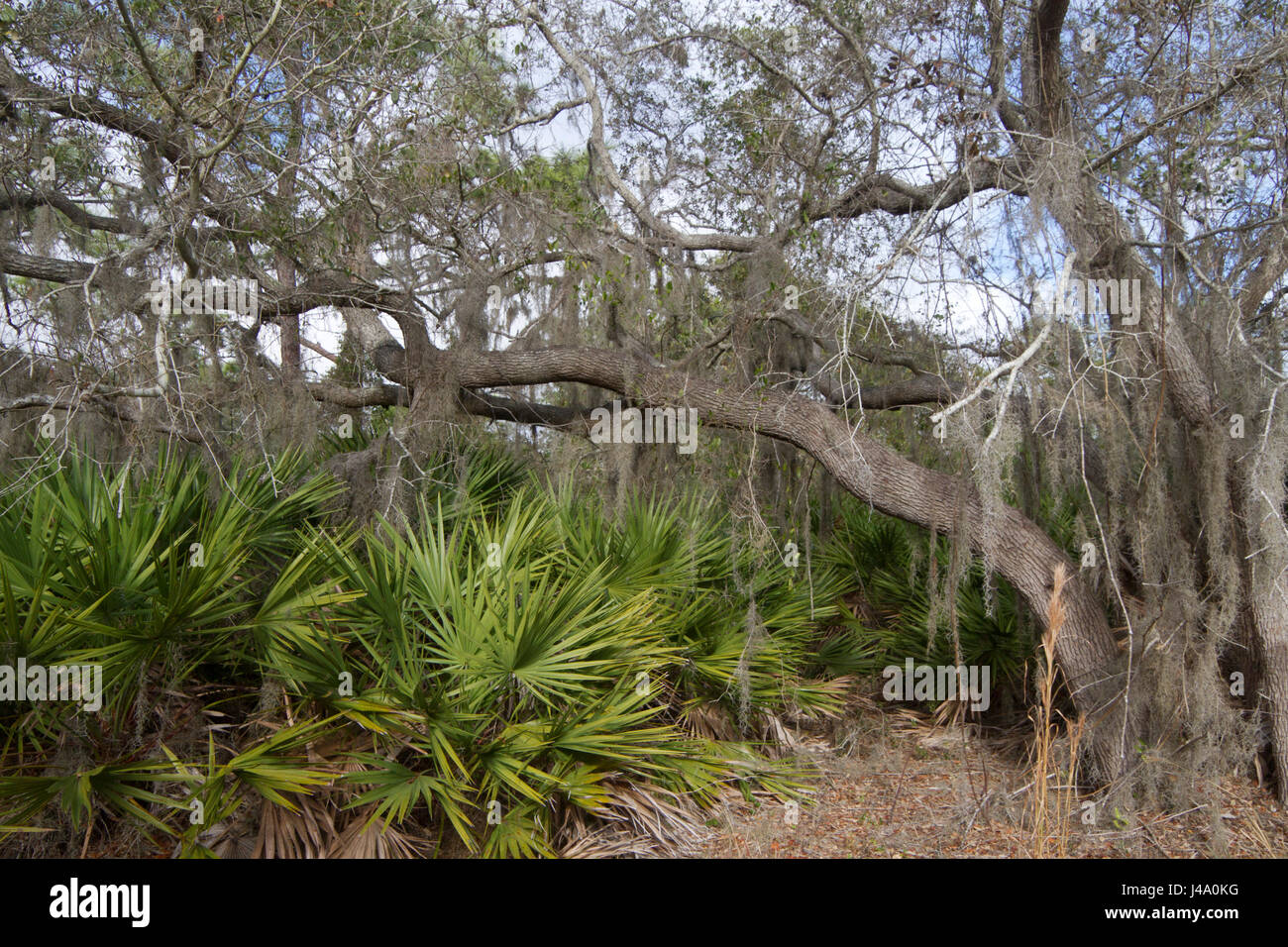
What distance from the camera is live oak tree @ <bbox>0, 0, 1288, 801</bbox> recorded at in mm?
5648

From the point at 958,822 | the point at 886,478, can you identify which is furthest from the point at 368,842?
the point at 886,478

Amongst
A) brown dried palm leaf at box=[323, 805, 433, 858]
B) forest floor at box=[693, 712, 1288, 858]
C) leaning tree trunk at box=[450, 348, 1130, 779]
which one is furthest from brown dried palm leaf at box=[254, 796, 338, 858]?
leaning tree trunk at box=[450, 348, 1130, 779]

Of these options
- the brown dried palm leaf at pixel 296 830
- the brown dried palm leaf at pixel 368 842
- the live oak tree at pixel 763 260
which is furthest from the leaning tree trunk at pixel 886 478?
the brown dried palm leaf at pixel 296 830

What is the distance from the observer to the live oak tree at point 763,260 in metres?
5.65

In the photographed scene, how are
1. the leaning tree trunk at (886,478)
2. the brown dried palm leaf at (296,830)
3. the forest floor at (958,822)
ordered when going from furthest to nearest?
the leaning tree trunk at (886,478), the forest floor at (958,822), the brown dried palm leaf at (296,830)

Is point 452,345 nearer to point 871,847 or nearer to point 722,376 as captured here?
point 722,376

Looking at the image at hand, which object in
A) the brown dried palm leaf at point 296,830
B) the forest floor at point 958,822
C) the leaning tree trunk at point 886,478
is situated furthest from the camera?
the leaning tree trunk at point 886,478

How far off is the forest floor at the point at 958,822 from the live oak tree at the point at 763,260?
14.8 inches

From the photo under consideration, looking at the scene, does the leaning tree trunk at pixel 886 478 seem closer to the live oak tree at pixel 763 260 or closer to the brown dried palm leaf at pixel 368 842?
the live oak tree at pixel 763 260

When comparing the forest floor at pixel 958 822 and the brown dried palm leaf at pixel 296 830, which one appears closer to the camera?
the brown dried palm leaf at pixel 296 830

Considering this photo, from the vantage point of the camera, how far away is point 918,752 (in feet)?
23.3

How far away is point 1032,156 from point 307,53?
6218 millimetres
